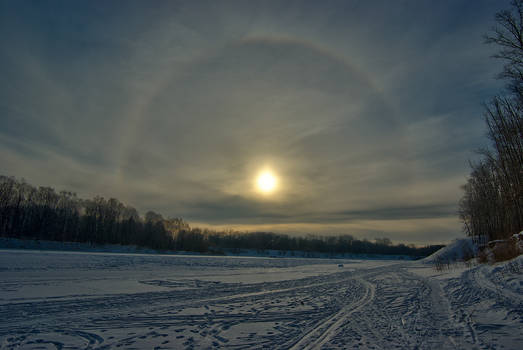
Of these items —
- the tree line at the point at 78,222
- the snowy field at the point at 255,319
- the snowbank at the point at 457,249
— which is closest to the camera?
the snowy field at the point at 255,319

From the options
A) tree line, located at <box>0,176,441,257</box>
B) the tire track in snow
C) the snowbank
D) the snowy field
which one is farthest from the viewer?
tree line, located at <box>0,176,441,257</box>

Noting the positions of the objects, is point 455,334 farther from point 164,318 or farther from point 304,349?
point 164,318

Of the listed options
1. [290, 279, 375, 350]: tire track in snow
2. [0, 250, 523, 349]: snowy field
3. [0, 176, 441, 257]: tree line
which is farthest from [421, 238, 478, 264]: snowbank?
[0, 176, 441, 257]: tree line

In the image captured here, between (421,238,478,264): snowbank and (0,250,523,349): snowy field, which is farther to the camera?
(421,238,478,264): snowbank

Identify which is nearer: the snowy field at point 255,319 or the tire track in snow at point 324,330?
the tire track in snow at point 324,330

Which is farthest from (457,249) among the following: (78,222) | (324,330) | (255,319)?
(78,222)

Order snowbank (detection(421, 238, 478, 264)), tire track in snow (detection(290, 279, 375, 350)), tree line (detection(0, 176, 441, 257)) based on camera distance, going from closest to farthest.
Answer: tire track in snow (detection(290, 279, 375, 350)) < snowbank (detection(421, 238, 478, 264)) < tree line (detection(0, 176, 441, 257))

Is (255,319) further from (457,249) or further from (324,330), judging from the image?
(457,249)

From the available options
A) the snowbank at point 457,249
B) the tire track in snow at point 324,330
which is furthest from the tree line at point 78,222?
the tire track in snow at point 324,330

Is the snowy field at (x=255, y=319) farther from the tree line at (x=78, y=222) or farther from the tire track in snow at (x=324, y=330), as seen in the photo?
the tree line at (x=78, y=222)

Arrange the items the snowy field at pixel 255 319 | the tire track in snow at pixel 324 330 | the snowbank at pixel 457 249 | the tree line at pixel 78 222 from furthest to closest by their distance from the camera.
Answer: the tree line at pixel 78 222 → the snowbank at pixel 457 249 → the snowy field at pixel 255 319 → the tire track in snow at pixel 324 330

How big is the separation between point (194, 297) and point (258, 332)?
5597 millimetres

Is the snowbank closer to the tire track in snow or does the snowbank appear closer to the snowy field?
the snowy field

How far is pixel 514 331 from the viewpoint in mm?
6527
